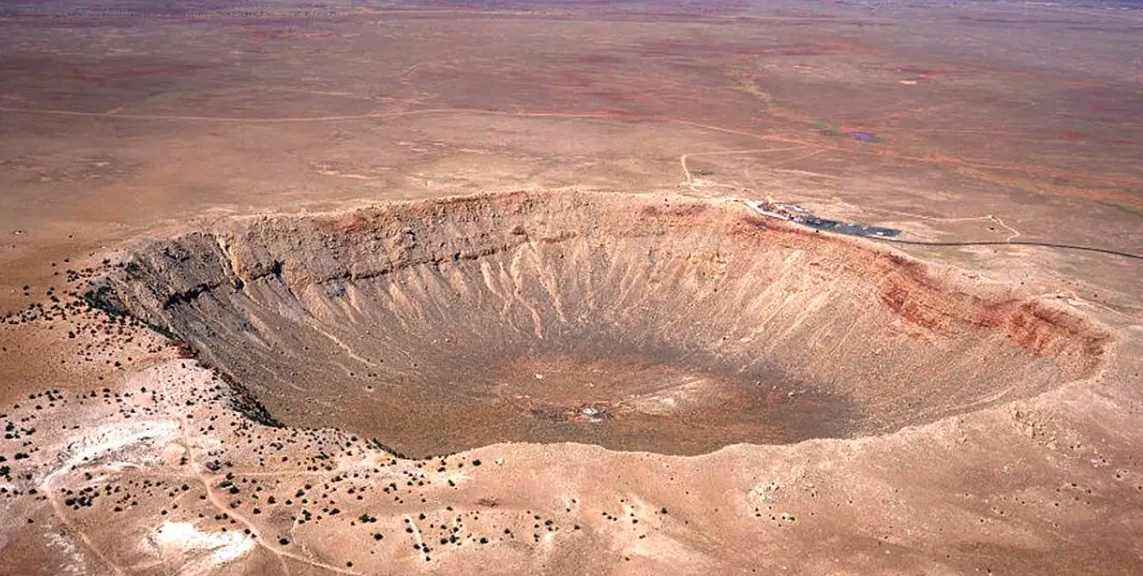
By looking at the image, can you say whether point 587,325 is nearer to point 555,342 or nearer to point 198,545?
point 555,342

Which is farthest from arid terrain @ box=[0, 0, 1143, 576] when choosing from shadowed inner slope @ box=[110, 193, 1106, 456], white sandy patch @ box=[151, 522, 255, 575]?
shadowed inner slope @ box=[110, 193, 1106, 456]

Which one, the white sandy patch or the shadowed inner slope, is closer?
the white sandy patch

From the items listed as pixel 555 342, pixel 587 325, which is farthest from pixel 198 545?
pixel 587 325

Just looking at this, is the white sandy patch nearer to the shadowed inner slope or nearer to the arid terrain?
the arid terrain

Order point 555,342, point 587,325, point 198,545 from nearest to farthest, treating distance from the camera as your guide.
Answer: point 198,545
point 555,342
point 587,325

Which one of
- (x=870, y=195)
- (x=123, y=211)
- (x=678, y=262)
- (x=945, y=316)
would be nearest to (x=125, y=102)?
(x=123, y=211)

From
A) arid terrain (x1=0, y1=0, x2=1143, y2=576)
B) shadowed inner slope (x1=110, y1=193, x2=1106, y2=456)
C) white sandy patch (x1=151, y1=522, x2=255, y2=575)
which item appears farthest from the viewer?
shadowed inner slope (x1=110, y1=193, x2=1106, y2=456)
